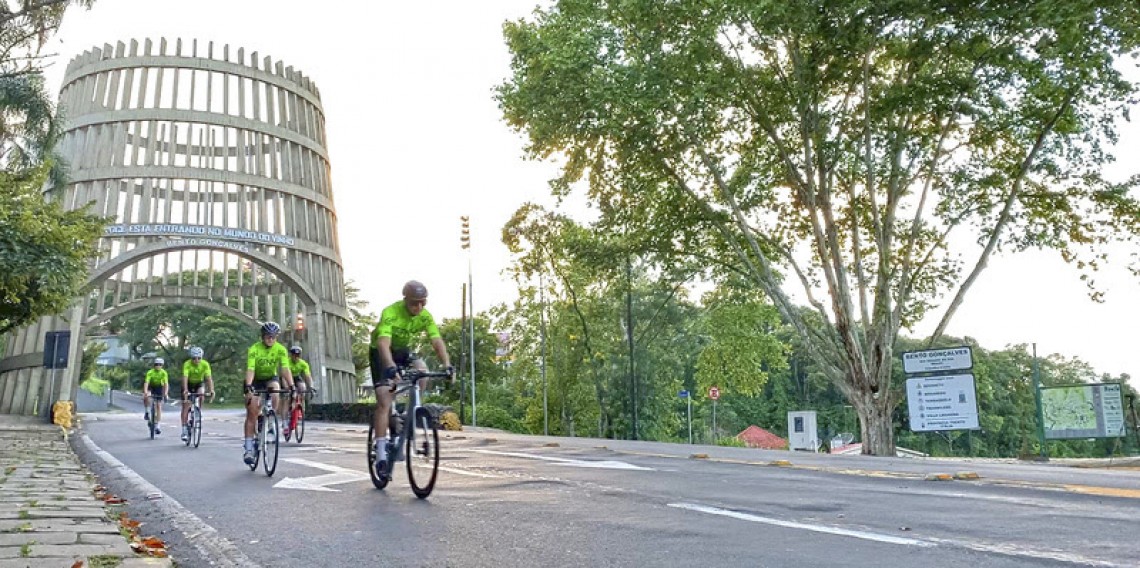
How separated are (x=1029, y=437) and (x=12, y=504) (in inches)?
2893

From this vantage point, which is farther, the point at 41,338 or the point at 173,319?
the point at 173,319

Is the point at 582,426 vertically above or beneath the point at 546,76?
beneath

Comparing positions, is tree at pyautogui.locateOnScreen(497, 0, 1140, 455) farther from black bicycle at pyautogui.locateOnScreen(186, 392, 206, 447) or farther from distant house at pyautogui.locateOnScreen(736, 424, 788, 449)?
distant house at pyautogui.locateOnScreen(736, 424, 788, 449)

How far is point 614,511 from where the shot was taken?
21.0ft

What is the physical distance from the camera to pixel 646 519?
5.96 metres

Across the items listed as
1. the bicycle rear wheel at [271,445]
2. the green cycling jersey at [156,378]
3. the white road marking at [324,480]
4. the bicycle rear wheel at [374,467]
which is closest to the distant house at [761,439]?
the green cycling jersey at [156,378]

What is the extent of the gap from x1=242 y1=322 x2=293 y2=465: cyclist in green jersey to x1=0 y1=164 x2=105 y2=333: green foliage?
914 cm

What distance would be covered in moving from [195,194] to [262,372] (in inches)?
1804

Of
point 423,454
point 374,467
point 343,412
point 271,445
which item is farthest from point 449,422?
point 423,454

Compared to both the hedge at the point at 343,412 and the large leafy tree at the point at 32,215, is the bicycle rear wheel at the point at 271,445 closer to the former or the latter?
the large leafy tree at the point at 32,215

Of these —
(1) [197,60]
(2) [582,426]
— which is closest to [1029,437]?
(2) [582,426]

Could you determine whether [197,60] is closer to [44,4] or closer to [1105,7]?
[44,4]

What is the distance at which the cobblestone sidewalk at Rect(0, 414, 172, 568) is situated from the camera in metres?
4.41

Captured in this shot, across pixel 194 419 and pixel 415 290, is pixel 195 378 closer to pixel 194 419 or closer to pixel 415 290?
pixel 194 419
